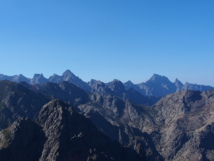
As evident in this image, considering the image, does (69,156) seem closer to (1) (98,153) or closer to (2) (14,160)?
(1) (98,153)

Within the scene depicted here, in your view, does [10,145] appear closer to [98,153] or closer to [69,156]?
[69,156]

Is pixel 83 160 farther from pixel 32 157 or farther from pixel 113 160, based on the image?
pixel 32 157

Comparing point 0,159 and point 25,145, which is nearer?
point 0,159

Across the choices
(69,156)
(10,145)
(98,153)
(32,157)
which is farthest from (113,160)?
(10,145)

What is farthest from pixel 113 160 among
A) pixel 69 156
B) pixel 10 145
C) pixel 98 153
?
pixel 10 145

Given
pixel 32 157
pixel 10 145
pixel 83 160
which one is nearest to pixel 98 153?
pixel 83 160

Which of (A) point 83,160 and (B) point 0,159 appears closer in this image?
(B) point 0,159

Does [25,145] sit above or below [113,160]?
above
